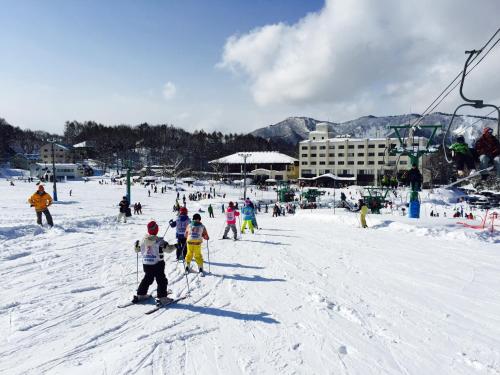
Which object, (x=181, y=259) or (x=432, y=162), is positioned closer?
(x=181, y=259)

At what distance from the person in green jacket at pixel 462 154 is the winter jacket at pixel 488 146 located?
1.10ft

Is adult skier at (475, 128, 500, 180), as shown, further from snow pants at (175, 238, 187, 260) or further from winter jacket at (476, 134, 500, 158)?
snow pants at (175, 238, 187, 260)

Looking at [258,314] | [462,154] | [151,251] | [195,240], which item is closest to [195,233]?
[195,240]

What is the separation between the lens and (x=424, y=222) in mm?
13297

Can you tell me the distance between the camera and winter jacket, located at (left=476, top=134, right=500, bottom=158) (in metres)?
8.86

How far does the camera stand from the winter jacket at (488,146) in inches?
349

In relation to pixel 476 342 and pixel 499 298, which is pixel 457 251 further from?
pixel 476 342

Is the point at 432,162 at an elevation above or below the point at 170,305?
above

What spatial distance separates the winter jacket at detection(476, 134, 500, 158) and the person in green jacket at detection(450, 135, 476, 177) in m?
0.33

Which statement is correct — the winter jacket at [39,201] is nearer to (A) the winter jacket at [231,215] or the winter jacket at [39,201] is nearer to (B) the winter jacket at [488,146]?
(A) the winter jacket at [231,215]

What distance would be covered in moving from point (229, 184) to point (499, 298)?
59.6 m

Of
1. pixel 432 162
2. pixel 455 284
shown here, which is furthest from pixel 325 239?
pixel 432 162

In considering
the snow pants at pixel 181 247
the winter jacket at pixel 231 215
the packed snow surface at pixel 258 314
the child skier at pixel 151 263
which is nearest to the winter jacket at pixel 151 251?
the child skier at pixel 151 263

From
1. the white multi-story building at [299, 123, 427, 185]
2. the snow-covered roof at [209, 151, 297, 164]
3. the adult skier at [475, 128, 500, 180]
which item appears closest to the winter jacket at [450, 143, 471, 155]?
the adult skier at [475, 128, 500, 180]
